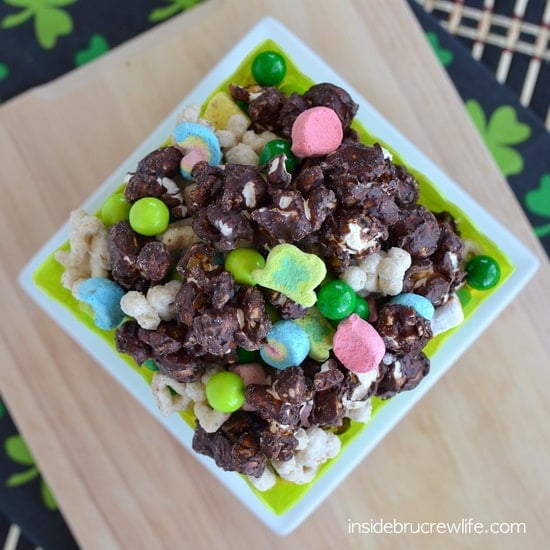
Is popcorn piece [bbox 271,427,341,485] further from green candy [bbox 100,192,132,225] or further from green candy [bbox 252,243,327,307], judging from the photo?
green candy [bbox 100,192,132,225]

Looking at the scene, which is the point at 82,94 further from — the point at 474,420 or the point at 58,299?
the point at 474,420

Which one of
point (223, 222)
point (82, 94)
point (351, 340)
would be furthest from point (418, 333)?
point (82, 94)

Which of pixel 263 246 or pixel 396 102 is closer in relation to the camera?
pixel 263 246

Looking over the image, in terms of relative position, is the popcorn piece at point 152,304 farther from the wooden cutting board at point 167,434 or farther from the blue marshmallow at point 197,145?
the wooden cutting board at point 167,434

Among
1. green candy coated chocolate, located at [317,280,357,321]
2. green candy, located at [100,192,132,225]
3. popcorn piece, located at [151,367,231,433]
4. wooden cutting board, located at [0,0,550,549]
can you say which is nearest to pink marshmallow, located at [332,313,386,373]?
green candy coated chocolate, located at [317,280,357,321]

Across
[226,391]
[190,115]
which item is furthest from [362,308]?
[190,115]
